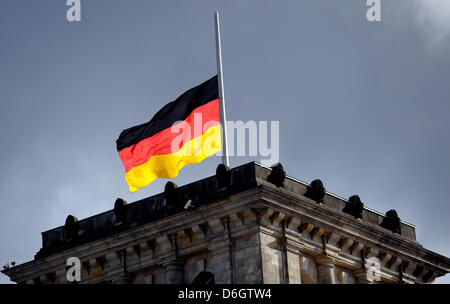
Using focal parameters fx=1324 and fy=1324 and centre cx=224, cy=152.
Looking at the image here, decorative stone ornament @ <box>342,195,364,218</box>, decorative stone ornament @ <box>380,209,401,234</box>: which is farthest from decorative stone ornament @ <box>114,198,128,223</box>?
decorative stone ornament @ <box>380,209,401,234</box>

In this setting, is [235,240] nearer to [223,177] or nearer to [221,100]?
Answer: [223,177]

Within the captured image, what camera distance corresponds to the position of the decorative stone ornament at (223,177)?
62750mm

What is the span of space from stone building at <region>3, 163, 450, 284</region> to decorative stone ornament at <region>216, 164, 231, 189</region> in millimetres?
47

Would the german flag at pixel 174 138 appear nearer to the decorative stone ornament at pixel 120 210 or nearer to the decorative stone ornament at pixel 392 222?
the decorative stone ornament at pixel 120 210

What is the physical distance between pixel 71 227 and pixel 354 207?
14.4m

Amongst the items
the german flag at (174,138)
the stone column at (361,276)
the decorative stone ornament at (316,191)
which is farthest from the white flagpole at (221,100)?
the stone column at (361,276)

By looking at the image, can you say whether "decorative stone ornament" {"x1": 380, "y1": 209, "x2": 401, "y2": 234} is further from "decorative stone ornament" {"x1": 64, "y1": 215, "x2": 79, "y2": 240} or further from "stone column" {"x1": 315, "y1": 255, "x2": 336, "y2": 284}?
"decorative stone ornament" {"x1": 64, "y1": 215, "x2": 79, "y2": 240}

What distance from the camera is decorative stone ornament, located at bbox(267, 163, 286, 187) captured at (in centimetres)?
6275

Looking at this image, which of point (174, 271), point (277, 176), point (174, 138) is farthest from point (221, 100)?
point (174, 271)

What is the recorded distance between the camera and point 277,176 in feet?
206
